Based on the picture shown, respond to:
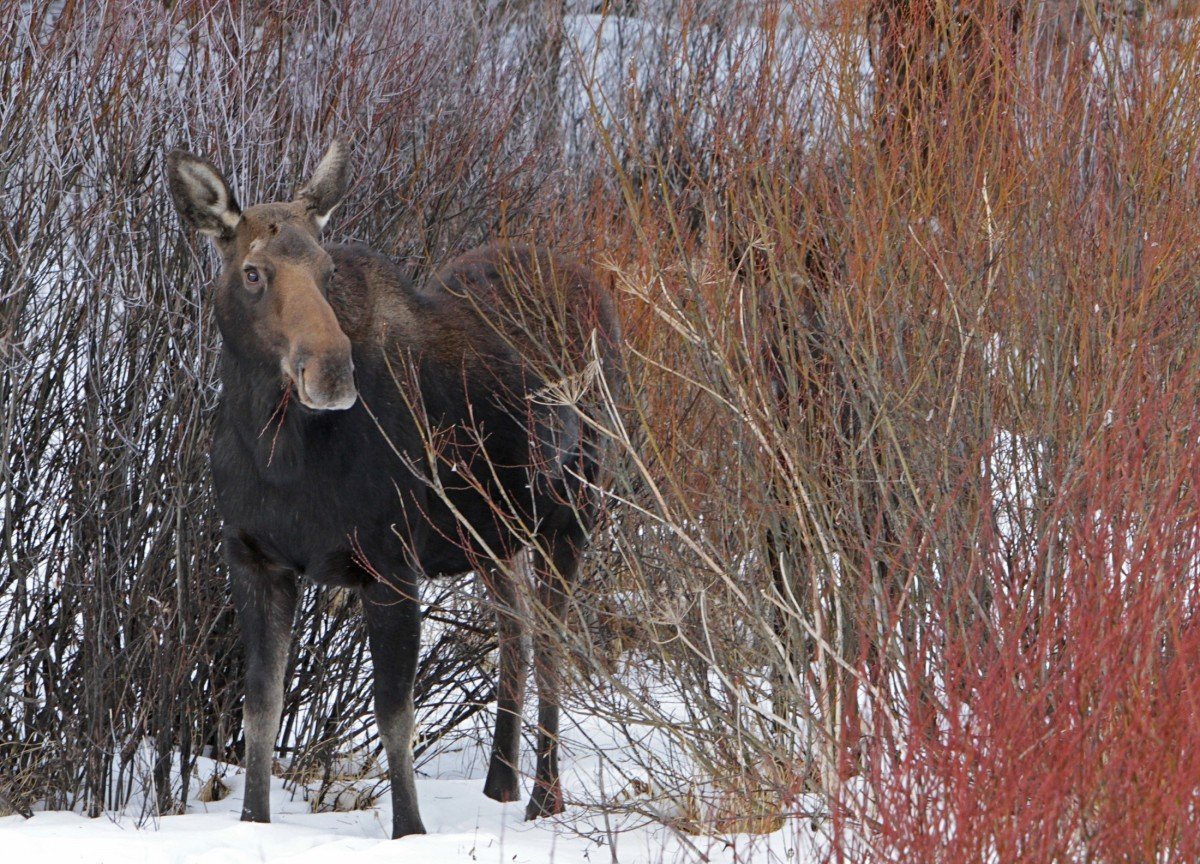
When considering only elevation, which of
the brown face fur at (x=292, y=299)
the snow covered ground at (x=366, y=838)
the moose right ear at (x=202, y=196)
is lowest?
the snow covered ground at (x=366, y=838)

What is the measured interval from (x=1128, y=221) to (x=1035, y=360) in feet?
2.32

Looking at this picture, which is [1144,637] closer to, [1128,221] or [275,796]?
[1128,221]

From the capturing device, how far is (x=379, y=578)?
4.78 metres

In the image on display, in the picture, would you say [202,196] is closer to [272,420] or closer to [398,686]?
[272,420]

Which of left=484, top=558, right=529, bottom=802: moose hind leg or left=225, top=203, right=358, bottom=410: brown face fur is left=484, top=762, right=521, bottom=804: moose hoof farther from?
left=225, top=203, right=358, bottom=410: brown face fur

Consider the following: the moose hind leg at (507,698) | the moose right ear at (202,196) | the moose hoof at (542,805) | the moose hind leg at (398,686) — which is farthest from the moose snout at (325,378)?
→ the moose hoof at (542,805)

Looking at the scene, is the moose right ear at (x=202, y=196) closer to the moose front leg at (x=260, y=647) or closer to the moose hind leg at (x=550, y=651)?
the moose front leg at (x=260, y=647)

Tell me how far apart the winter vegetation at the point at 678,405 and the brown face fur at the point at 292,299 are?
838mm

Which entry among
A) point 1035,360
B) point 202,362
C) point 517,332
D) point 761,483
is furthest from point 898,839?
point 202,362

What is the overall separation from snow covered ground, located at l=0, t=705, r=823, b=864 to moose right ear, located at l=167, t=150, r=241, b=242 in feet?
6.45

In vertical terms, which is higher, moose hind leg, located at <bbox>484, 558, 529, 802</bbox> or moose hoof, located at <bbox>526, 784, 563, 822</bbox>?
moose hind leg, located at <bbox>484, 558, 529, 802</bbox>

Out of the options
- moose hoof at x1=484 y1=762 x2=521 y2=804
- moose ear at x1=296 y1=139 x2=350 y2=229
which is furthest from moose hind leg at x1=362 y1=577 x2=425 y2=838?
moose ear at x1=296 y1=139 x2=350 y2=229

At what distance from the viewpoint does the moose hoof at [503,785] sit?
5879 millimetres

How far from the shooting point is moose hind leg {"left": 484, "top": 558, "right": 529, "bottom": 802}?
5.75m
